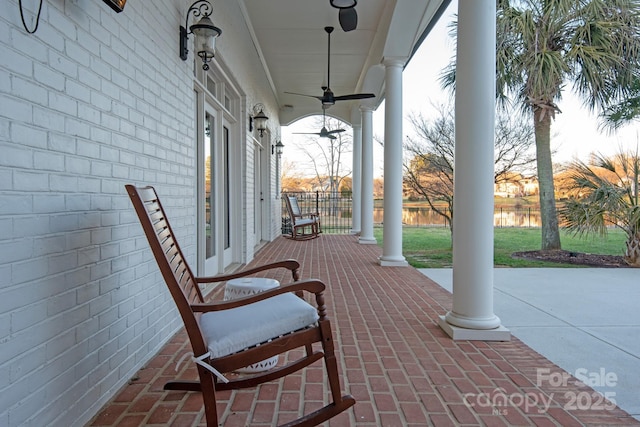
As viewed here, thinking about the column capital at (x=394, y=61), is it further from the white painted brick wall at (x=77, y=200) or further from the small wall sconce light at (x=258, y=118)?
the white painted brick wall at (x=77, y=200)

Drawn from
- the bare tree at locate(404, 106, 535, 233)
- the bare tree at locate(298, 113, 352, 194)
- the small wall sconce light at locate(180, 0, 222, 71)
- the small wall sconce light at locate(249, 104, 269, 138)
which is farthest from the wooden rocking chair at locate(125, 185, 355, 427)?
the bare tree at locate(298, 113, 352, 194)

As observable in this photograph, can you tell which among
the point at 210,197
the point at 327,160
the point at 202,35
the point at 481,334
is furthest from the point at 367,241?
Result: the point at 327,160

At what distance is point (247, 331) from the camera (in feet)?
5.03

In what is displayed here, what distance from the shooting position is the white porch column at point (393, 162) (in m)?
5.25

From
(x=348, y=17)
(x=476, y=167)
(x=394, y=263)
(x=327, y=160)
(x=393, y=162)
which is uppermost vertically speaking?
(x=327, y=160)

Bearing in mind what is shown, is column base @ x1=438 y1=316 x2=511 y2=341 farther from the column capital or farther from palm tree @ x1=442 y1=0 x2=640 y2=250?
palm tree @ x1=442 y1=0 x2=640 y2=250

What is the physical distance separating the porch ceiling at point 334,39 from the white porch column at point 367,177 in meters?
0.36

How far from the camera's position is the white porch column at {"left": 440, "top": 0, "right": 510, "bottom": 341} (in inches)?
102

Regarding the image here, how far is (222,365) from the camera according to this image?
1.46 meters

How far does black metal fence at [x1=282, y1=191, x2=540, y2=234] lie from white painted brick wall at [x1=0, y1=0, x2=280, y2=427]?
31.1ft

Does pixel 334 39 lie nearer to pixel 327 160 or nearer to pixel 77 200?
pixel 77 200

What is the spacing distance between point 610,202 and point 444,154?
10.4 ft

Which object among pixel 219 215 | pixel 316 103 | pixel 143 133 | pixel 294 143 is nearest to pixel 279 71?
pixel 316 103

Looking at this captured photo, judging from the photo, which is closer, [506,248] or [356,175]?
[506,248]
